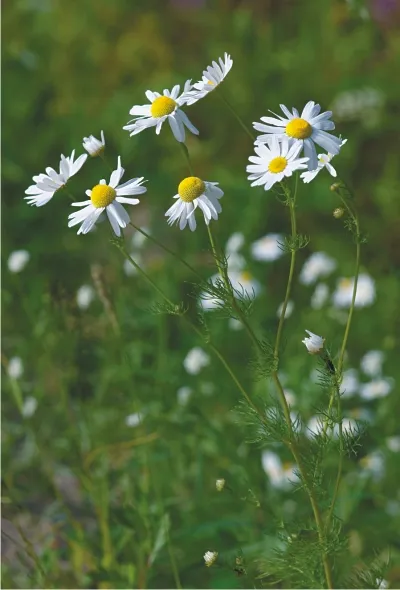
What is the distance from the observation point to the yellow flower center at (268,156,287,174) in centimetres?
103

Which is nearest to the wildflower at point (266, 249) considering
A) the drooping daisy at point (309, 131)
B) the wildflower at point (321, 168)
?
the wildflower at point (321, 168)

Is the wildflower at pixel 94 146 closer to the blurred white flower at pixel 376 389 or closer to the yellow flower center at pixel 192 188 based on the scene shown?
the yellow flower center at pixel 192 188

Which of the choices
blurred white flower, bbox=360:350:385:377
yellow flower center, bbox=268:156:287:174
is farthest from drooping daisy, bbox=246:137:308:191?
blurred white flower, bbox=360:350:385:377

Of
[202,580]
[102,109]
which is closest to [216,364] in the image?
[202,580]

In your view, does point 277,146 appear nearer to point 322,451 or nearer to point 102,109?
point 322,451

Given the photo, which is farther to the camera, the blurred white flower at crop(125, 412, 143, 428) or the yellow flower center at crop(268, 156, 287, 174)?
the blurred white flower at crop(125, 412, 143, 428)

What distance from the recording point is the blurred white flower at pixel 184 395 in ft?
6.73

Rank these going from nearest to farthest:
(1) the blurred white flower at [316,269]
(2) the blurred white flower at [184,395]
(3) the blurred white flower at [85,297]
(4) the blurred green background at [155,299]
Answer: (4) the blurred green background at [155,299], (2) the blurred white flower at [184,395], (3) the blurred white flower at [85,297], (1) the blurred white flower at [316,269]

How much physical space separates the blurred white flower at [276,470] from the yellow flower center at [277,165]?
99cm

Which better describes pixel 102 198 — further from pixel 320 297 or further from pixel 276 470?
pixel 320 297

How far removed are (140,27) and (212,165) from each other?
1.04m

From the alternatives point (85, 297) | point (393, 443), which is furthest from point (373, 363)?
point (85, 297)

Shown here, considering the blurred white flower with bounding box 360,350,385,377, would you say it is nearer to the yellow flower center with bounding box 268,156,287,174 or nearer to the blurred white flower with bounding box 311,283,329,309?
the blurred white flower with bounding box 311,283,329,309

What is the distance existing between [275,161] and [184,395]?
3.67 feet
